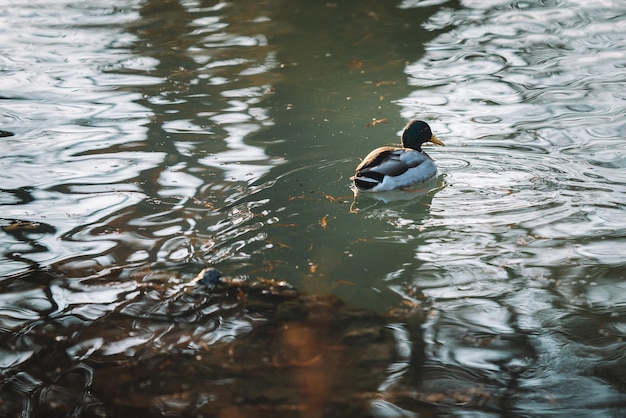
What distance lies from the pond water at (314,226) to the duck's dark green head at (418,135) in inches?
11.5

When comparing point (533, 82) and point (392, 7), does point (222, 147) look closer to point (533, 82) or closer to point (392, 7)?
point (533, 82)

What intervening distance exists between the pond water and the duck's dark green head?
293 millimetres

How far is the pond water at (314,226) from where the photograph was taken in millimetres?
4934

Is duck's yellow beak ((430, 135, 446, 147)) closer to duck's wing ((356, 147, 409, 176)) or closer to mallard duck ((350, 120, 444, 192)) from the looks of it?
mallard duck ((350, 120, 444, 192))

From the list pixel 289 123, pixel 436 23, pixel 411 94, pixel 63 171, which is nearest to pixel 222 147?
pixel 289 123

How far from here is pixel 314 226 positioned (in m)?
6.96

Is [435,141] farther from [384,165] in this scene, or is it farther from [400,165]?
[384,165]

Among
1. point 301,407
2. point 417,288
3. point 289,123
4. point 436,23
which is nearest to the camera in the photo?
point 301,407

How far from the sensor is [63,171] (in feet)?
27.5

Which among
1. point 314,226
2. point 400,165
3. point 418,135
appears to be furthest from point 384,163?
point 314,226

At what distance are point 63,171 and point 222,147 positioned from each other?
166 cm

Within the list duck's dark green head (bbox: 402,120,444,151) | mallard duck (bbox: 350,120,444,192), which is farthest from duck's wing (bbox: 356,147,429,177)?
duck's dark green head (bbox: 402,120,444,151)

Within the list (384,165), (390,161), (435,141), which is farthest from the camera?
(435,141)

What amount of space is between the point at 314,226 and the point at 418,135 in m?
2.03
